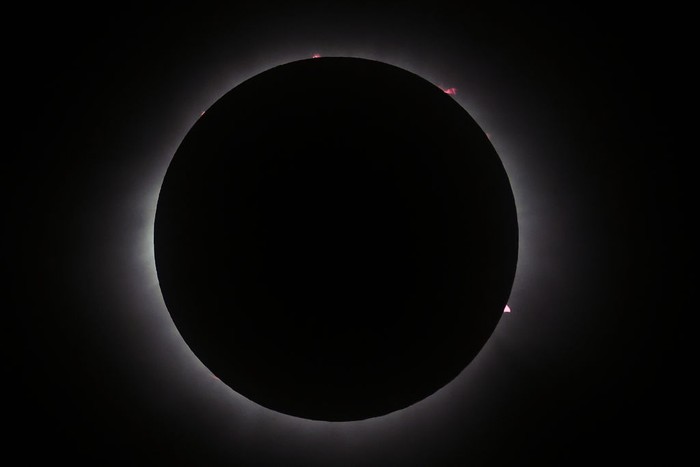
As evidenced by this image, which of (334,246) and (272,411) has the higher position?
(334,246)

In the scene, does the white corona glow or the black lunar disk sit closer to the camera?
the black lunar disk

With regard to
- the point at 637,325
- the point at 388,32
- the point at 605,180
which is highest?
the point at 388,32

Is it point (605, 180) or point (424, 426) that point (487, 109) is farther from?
point (424, 426)

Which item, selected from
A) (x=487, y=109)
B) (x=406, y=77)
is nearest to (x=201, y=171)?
(x=406, y=77)

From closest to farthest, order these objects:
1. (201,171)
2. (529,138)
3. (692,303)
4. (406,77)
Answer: (201,171), (406,77), (692,303), (529,138)

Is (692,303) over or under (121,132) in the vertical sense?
under

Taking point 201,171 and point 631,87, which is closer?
point 201,171

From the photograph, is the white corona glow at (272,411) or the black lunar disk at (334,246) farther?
the white corona glow at (272,411)

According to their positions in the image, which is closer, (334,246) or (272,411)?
(334,246)
